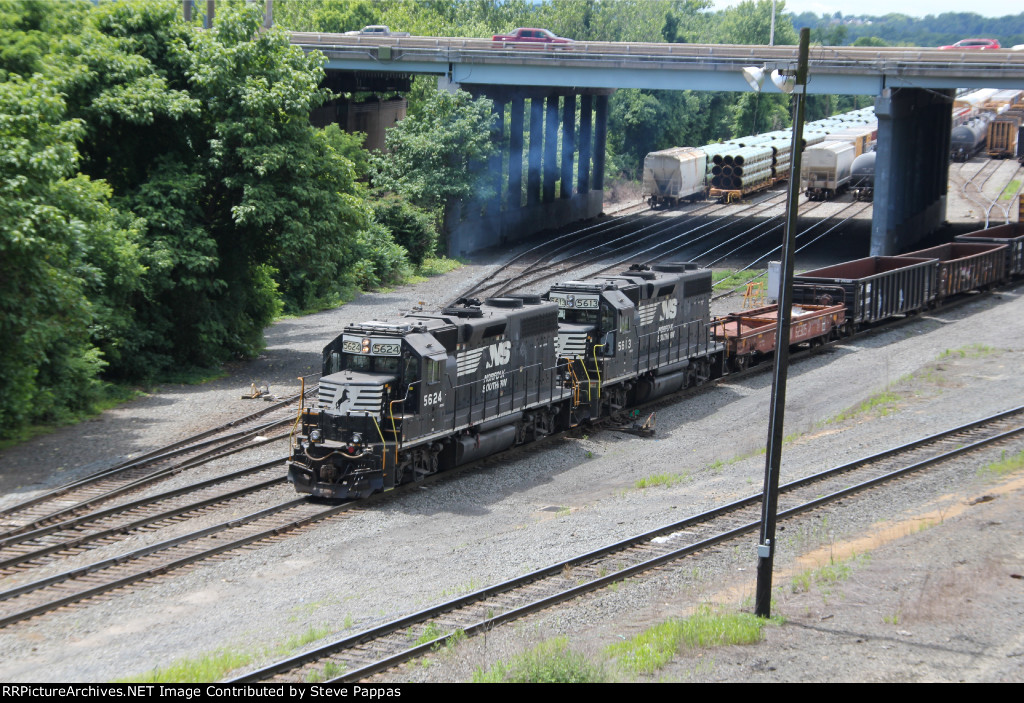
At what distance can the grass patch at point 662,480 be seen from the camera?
70.6ft

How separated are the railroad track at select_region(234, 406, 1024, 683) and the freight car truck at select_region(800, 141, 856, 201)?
147ft

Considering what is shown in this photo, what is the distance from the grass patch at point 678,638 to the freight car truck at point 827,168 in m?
56.8

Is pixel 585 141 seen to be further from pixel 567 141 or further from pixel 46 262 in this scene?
pixel 46 262

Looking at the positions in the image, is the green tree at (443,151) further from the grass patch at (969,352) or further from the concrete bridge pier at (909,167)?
the grass patch at (969,352)

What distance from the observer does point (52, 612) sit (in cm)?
1470

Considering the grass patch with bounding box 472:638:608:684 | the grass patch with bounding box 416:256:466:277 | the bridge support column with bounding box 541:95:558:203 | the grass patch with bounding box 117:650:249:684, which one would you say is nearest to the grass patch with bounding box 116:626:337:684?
the grass patch with bounding box 117:650:249:684

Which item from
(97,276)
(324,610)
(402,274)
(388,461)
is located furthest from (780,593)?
(402,274)

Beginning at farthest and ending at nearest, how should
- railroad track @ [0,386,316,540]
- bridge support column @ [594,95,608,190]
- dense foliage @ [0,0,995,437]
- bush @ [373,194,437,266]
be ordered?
bridge support column @ [594,95,608,190] → bush @ [373,194,437,266] → dense foliage @ [0,0,995,437] → railroad track @ [0,386,316,540]

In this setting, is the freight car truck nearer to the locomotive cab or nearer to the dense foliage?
the dense foliage

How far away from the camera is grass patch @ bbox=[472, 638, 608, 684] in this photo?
1098cm

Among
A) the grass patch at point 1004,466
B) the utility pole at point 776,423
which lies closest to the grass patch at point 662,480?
the grass patch at point 1004,466

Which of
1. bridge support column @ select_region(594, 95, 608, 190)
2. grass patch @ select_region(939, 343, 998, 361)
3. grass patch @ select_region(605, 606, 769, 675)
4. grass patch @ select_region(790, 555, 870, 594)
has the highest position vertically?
bridge support column @ select_region(594, 95, 608, 190)

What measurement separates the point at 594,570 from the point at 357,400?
5.87 metres

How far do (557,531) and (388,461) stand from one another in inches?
137
